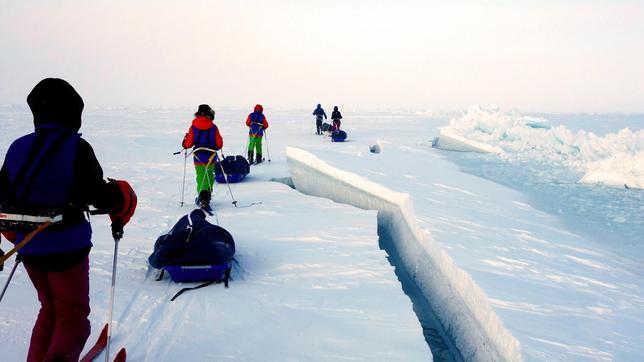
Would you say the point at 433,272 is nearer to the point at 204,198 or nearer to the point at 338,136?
the point at 204,198

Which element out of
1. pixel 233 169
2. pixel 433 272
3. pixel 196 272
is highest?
pixel 233 169

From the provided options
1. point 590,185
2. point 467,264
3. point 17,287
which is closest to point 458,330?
point 467,264

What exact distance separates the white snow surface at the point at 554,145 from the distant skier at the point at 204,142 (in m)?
10.2

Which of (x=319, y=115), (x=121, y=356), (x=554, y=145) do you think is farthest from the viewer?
(x=319, y=115)

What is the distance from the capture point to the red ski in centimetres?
259

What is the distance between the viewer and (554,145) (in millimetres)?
19469

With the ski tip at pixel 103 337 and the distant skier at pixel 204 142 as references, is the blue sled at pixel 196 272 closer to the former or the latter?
the ski tip at pixel 103 337

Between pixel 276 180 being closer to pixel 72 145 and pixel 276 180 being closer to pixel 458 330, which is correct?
pixel 458 330

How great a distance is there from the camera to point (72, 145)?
188cm

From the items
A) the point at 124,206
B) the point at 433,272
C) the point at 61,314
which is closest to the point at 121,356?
the point at 61,314

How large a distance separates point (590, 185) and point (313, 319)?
1076cm

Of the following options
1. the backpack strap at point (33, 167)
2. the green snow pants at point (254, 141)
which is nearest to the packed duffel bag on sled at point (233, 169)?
the green snow pants at point (254, 141)

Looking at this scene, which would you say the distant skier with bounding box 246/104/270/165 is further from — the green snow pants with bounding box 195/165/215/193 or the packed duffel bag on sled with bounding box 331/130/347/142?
the packed duffel bag on sled with bounding box 331/130/347/142

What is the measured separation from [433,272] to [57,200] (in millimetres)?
4024
